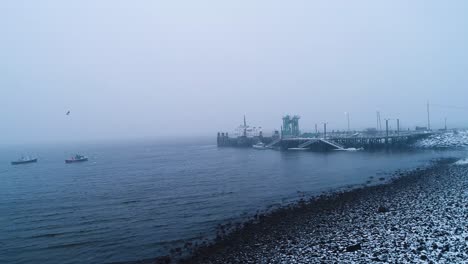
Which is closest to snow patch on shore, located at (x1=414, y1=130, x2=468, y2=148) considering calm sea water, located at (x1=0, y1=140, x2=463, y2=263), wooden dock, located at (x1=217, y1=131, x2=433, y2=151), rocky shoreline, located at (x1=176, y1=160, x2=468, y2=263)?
wooden dock, located at (x1=217, y1=131, x2=433, y2=151)

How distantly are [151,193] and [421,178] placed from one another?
21308 millimetres

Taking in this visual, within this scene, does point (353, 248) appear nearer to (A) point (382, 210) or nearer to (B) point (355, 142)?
(A) point (382, 210)

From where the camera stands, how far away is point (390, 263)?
1012 centimetres

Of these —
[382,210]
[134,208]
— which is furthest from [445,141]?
[134,208]

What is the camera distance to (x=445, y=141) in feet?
203

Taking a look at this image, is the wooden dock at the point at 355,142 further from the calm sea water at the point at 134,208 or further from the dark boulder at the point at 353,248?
the dark boulder at the point at 353,248

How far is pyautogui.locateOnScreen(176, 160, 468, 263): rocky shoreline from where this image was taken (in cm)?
1109

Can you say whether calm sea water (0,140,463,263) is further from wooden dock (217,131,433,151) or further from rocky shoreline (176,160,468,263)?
wooden dock (217,131,433,151)

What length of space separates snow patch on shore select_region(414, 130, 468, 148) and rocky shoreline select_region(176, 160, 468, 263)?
44541 millimetres

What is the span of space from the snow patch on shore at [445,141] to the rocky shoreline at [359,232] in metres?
44.5

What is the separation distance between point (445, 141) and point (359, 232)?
5790 centimetres

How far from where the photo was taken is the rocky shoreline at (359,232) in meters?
11.1

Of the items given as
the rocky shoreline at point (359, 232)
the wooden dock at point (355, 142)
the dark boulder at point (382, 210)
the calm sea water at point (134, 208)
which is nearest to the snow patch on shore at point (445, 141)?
the wooden dock at point (355, 142)

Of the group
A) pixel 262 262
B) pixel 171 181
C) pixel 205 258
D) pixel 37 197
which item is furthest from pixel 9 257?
pixel 171 181
